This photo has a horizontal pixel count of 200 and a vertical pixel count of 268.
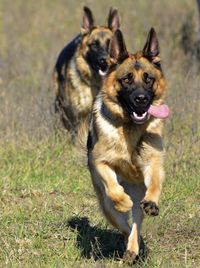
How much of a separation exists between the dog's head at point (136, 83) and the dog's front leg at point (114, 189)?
0.46m

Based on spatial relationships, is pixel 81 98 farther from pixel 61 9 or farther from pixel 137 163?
pixel 61 9

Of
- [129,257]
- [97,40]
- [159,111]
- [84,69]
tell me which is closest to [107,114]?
[159,111]

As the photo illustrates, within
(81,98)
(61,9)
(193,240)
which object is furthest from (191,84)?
(61,9)

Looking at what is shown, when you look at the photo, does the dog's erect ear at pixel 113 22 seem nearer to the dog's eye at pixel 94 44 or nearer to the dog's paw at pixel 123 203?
the dog's eye at pixel 94 44

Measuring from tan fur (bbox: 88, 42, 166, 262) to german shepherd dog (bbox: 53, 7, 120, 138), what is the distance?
12.5 feet

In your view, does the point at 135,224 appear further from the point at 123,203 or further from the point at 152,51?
the point at 152,51

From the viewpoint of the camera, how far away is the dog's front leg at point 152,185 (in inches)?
205

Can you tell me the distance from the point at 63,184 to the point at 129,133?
6.08ft

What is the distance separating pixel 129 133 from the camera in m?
5.87

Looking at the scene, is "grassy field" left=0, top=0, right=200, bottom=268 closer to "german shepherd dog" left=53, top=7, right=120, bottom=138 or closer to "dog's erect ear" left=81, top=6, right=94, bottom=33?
"german shepherd dog" left=53, top=7, right=120, bottom=138

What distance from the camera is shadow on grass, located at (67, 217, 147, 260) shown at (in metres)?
5.89

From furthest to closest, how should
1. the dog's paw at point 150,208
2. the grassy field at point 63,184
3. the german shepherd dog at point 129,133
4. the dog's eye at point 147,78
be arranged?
the grassy field at point 63,184 → the dog's eye at point 147,78 → the german shepherd dog at point 129,133 → the dog's paw at point 150,208

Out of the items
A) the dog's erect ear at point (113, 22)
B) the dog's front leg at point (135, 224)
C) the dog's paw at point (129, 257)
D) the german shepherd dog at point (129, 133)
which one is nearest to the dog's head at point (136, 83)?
the german shepherd dog at point (129, 133)

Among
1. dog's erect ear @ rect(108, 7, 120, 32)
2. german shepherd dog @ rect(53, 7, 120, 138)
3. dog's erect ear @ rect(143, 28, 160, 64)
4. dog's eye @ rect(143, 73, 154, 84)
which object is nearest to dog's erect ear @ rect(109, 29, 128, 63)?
dog's erect ear @ rect(143, 28, 160, 64)
